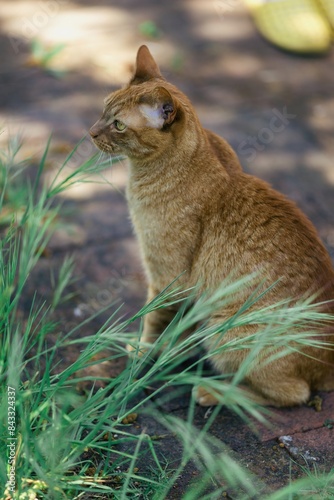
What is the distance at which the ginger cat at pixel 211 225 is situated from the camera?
2744mm

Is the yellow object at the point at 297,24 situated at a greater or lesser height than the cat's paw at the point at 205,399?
greater

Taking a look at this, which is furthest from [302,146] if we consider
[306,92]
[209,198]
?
[209,198]

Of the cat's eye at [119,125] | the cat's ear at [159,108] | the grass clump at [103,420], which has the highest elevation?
the cat's ear at [159,108]

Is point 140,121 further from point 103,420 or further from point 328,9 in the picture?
point 328,9

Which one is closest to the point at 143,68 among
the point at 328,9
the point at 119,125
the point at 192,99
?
the point at 119,125

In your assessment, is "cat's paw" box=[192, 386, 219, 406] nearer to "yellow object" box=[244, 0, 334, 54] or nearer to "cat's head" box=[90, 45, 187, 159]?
"cat's head" box=[90, 45, 187, 159]

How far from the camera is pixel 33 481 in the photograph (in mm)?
2098

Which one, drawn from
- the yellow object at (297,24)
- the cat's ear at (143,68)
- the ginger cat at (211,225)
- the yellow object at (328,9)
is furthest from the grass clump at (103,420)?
the yellow object at (328,9)

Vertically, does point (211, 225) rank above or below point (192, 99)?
above

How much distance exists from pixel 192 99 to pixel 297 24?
4.21 feet

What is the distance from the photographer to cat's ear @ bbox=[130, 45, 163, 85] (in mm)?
3041

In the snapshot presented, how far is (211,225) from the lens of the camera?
113 inches

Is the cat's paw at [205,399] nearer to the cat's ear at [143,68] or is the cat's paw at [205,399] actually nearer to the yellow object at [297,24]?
the cat's ear at [143,68]

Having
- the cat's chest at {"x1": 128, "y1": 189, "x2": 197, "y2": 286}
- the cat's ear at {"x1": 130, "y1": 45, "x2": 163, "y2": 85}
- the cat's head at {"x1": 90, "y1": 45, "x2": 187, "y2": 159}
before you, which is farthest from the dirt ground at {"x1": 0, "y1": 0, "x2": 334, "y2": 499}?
the cat's ear at {"x1": 130, "y1": 45, "x2": 163, "y2": 85}
